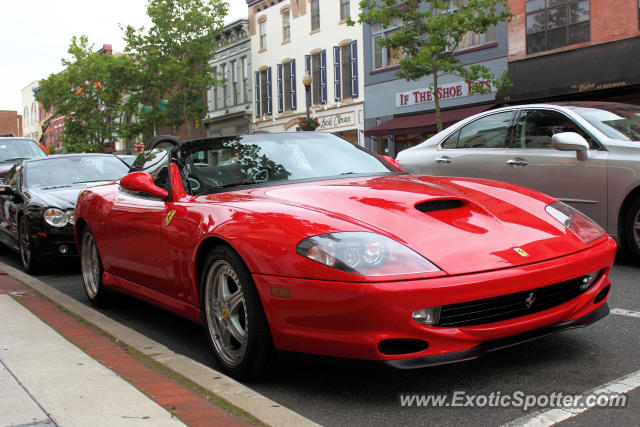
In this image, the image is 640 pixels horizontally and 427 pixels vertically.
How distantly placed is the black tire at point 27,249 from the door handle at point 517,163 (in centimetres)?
513

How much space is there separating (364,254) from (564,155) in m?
4.11

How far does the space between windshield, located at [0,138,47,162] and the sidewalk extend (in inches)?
418

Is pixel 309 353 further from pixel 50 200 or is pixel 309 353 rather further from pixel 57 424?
pixel 50 200

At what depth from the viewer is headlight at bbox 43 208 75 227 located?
7.42 meters

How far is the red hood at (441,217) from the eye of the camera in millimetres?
2996

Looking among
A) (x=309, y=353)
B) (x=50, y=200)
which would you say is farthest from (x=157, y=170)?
(x=50, y=200)

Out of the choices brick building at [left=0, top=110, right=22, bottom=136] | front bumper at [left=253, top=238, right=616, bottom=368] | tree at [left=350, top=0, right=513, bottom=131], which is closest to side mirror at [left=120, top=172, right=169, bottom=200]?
front bumper at [left=253, top=238, right=616, bottom=368]

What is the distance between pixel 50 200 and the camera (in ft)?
24.9

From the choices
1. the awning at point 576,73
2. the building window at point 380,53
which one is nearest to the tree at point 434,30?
the awning at point 576,73

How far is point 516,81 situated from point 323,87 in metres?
12.9

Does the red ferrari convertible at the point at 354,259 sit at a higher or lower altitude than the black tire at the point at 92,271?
higher

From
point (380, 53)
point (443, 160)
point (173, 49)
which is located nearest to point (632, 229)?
point (443, 160)

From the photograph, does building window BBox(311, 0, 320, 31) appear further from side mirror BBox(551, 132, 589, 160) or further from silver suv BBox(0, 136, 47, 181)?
side mirror BBox(551, 132, 589, 160)

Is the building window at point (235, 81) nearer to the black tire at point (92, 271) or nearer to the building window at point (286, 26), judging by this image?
the building window at point (286, 26)
